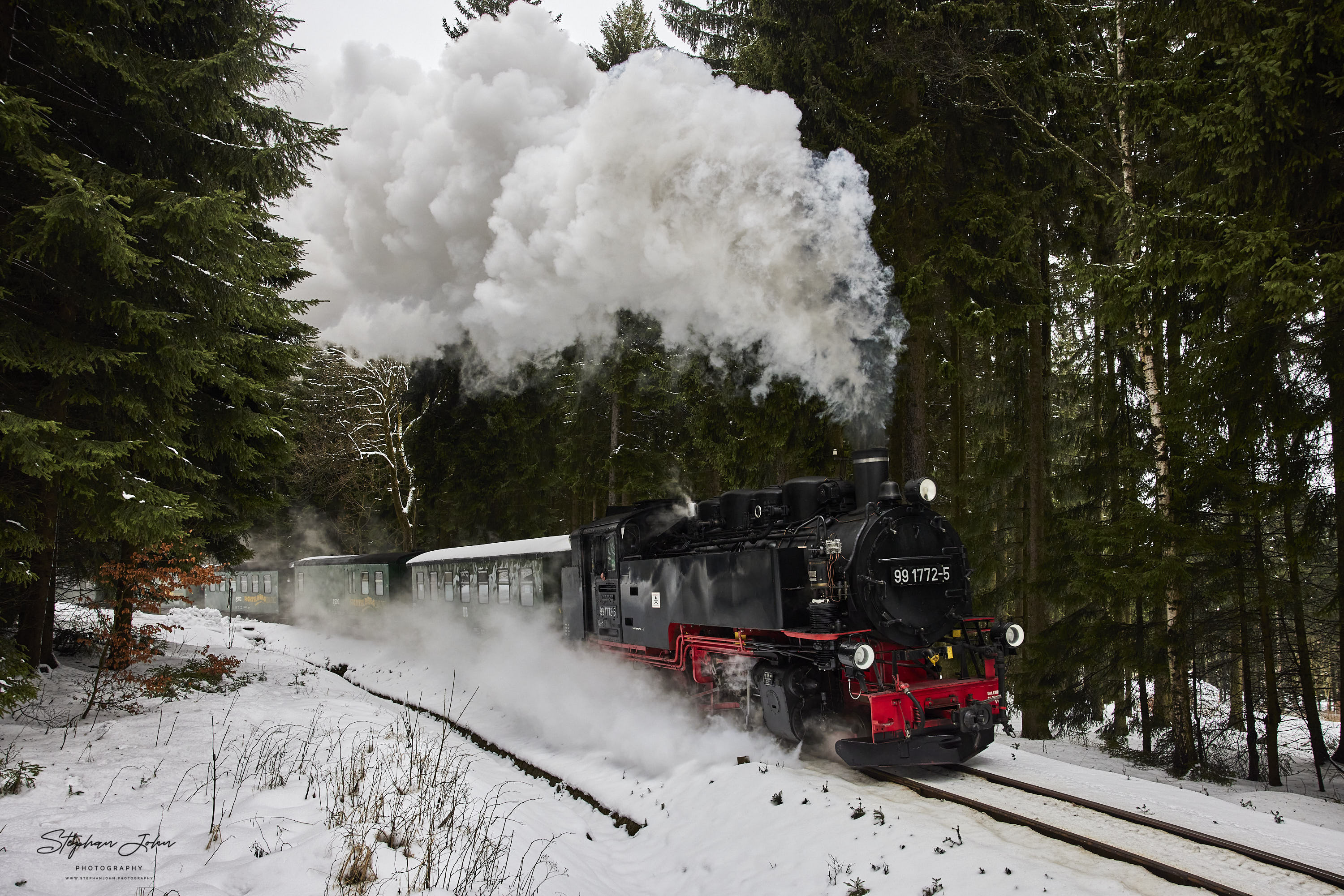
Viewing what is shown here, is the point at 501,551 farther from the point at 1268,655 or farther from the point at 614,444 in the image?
the point at 1268,655

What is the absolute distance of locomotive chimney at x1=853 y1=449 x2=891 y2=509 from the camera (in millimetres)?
7820

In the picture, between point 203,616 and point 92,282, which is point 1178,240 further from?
point 203,616

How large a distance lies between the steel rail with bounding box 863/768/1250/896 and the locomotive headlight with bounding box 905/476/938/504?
2576 mm

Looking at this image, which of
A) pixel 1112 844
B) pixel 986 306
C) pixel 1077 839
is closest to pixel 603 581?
pixel 986 306

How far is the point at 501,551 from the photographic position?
15.4 m

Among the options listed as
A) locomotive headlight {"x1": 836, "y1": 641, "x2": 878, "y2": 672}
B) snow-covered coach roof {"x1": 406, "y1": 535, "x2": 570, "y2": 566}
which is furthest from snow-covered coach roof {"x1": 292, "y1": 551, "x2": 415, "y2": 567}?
locomotive headlight {"x1": 836, "y1": 641, "x2": 878, "y2": 672}

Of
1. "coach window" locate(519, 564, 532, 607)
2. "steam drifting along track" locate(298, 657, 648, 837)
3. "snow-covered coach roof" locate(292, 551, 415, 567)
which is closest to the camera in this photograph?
"steam drifting along track" locate(298, 657, 648, 837)

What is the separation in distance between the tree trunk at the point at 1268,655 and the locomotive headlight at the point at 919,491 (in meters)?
4.02

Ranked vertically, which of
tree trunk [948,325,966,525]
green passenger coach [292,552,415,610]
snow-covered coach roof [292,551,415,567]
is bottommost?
green passenger coach [292,552,415,610]

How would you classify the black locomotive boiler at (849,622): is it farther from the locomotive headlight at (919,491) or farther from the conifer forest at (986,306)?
the conifer forest at (986,306)

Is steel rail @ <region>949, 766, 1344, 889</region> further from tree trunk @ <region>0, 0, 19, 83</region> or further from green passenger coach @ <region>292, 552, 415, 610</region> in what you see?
green passenger coach @ <region>292, 552, 415, 610</region>

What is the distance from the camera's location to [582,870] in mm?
6020

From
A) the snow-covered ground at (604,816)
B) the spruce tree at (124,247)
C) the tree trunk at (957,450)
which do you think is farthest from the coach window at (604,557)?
the tree trunk at (957,450)

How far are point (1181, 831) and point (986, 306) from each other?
24.6ft
